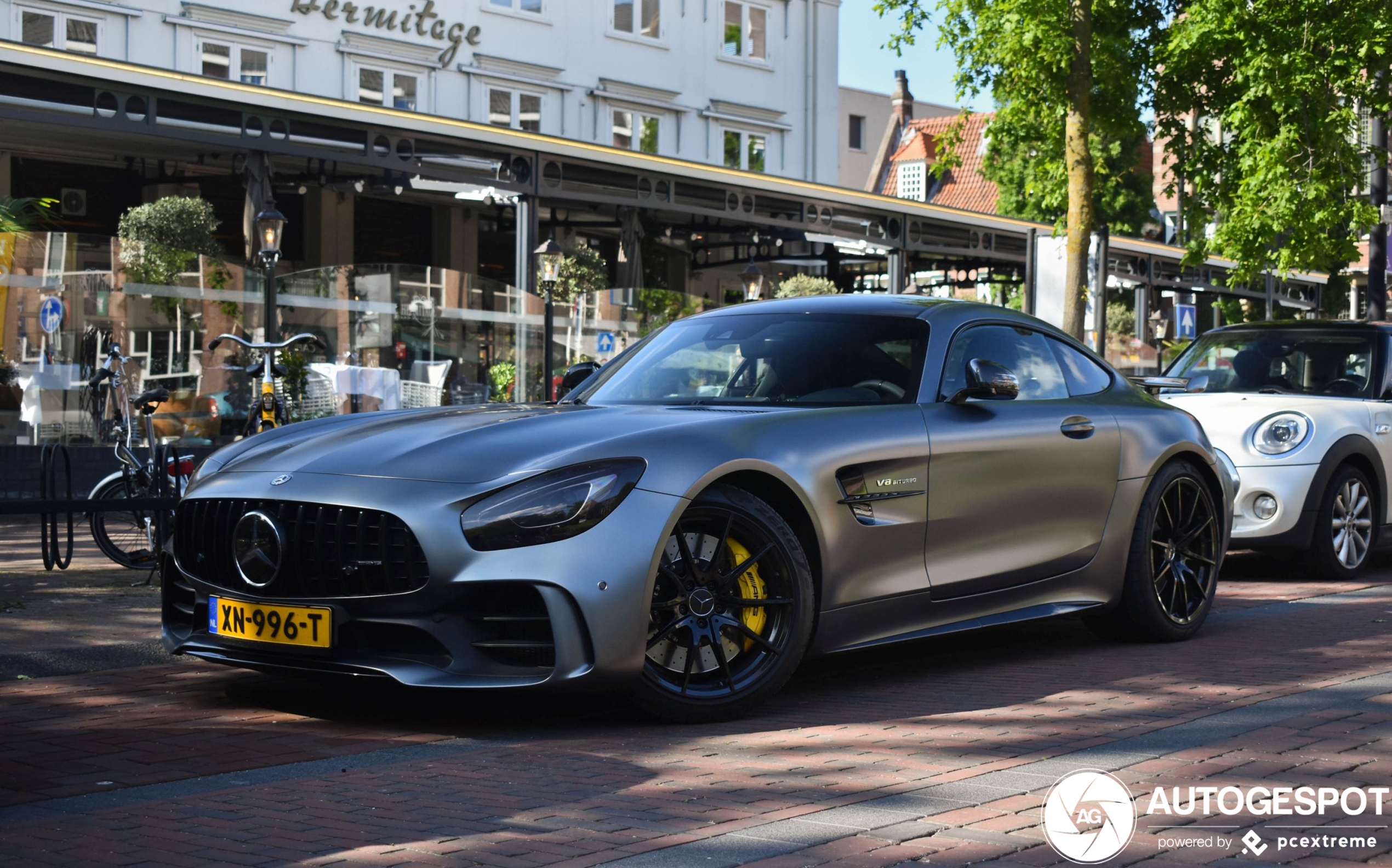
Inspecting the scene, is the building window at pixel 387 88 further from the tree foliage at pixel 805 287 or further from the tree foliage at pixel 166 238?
the tree foliage at pixel 805 287

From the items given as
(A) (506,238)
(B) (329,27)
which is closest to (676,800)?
(B) (329,27)

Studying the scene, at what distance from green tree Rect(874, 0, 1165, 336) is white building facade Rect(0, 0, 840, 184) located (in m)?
11.7

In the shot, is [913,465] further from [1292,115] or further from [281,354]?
[1292,115]

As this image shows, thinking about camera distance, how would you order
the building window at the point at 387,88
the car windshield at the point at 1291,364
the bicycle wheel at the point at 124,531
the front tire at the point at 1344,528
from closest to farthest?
the bicycle wheel at the point at 124,531, the front tire at the point at 1344,528, the car windshield at the point at 1291,364, the building window at the point at 387,88

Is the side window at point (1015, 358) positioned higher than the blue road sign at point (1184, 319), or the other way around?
the blue road sign at point (1184, 319)

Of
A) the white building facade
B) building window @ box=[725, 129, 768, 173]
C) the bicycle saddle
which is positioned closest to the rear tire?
the bicycle saddle

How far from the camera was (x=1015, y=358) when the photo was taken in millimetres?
6395

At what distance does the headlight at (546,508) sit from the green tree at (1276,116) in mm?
14209

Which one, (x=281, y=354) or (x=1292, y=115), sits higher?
(x=1292, y=115)

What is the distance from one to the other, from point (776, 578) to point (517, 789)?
131cm

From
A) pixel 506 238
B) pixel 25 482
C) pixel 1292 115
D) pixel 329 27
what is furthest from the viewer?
pixel 506 238

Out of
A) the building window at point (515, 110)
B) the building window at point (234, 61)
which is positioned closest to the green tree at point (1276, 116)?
the building window at point (515, 110)

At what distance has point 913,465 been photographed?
5.51 metres

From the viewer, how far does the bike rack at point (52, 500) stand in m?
8.30
